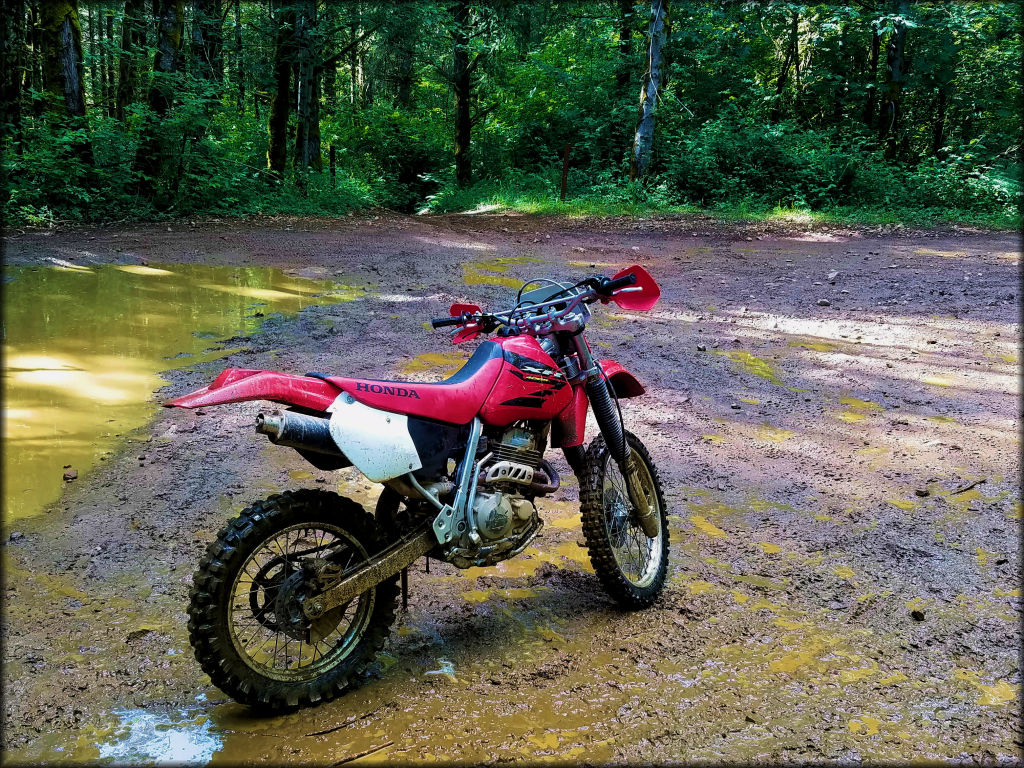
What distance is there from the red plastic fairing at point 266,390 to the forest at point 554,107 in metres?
11.9

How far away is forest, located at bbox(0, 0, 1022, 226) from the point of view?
13.7m

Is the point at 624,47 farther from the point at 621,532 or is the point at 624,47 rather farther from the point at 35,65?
the point at 621,532

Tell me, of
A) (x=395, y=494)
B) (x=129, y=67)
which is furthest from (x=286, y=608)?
(x=129, y=67)

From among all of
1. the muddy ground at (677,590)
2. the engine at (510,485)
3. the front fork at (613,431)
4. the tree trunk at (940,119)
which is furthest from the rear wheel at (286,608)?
the tree trunk at (940,119)

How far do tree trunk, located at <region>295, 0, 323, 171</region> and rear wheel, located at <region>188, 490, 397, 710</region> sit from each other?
692 inches

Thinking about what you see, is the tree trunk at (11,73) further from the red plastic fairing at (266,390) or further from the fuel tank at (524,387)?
the fuel tank at (524,387)

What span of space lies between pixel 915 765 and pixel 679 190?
15.7 meters

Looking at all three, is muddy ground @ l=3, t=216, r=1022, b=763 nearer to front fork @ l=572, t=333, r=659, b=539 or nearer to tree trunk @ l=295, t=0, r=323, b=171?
front fork @ l=572, t=333, r=659, b=539

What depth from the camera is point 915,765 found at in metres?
2.45

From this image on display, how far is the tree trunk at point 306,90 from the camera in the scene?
17828mm

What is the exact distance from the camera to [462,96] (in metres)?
23.9

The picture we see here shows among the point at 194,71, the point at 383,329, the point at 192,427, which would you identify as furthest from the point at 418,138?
the point at 192,427

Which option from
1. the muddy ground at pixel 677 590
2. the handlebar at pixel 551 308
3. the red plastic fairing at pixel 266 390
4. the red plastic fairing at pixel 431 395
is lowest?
the muddy ground at pixel 677 590

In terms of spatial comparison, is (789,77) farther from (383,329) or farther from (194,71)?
(383,329)
